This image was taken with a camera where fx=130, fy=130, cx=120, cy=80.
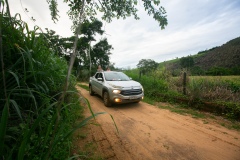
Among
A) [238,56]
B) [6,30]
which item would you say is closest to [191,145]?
[6,30]

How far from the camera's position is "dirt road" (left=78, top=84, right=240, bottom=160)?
2684 millimetres

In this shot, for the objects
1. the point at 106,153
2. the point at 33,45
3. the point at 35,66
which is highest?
the point at 33,45

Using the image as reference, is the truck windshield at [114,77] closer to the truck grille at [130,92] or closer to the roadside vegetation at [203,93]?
the truck grille at [130,92]

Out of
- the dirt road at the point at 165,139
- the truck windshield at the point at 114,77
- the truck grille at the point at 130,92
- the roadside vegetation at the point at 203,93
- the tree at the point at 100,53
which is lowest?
the dirt road at the point at 165,139

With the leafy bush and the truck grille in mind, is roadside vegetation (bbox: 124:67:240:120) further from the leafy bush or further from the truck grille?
the leafy bush

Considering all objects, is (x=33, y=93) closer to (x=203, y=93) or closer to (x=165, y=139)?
(x=165, y=139)

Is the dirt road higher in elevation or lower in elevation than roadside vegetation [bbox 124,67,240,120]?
lower

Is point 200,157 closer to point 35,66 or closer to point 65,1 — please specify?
point 35,66

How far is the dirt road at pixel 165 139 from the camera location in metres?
2.68

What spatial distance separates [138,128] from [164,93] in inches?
167

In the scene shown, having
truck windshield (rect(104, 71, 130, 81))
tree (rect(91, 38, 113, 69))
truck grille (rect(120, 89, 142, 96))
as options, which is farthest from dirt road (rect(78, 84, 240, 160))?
tree (rect(91, 38, 113, 69))

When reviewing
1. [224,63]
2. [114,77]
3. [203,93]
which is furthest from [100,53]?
[224,63]

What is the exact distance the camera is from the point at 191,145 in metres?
3.03

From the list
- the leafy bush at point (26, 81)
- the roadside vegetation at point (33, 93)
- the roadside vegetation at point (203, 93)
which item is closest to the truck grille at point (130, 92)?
the roadside vegetation at point (203, 93)
